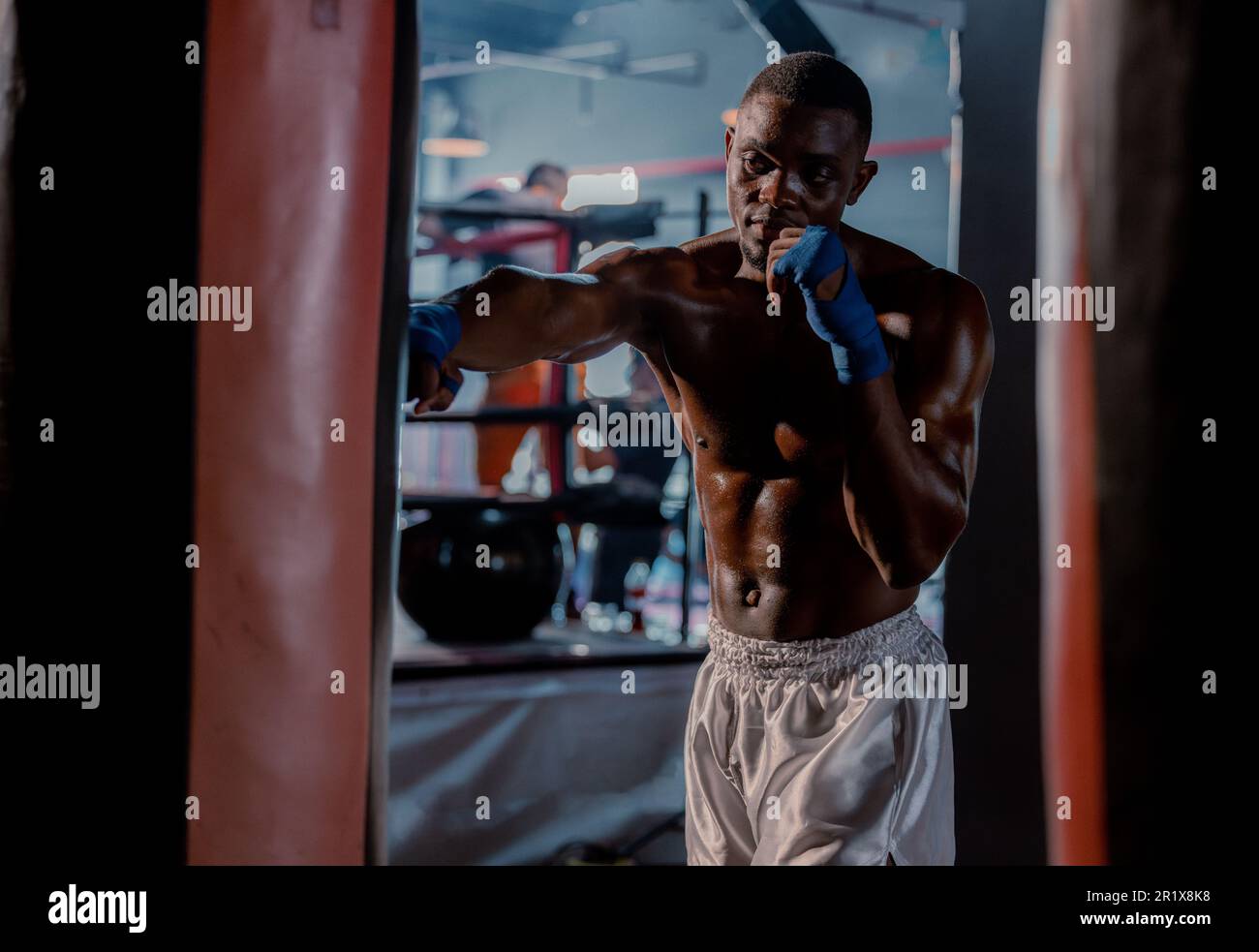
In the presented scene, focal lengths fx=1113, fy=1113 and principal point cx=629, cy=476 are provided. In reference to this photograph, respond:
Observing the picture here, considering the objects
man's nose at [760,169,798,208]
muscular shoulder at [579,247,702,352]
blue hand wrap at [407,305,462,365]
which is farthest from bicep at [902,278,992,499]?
blue hand wrap at [407,305,462,365]

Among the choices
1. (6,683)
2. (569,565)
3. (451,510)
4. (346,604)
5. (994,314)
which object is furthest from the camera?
(569,565)

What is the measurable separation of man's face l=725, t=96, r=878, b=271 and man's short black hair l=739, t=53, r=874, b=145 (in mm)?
13

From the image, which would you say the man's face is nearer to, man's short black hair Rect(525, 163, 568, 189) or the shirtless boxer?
the shirtless boxer

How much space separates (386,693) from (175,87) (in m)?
0.99

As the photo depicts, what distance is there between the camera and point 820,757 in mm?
1673

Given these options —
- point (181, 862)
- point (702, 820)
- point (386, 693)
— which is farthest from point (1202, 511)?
point (181, 862)

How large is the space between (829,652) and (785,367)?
0.46m

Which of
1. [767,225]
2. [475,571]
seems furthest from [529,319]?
[475,571]

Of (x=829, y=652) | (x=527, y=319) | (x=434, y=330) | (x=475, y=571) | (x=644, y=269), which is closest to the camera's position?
(x=434, y=330)

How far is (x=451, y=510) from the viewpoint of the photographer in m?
3.32

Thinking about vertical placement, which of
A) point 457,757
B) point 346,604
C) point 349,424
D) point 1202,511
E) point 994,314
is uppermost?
point 994,314

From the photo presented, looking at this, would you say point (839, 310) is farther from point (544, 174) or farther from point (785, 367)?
point (544, 174)

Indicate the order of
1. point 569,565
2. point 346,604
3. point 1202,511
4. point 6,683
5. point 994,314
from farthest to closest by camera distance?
point 569,565 → point 994,314 → point 1202,511 → point 346,604 → point 6,683

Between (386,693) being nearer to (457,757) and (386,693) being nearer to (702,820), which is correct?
(702,820)
